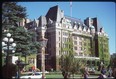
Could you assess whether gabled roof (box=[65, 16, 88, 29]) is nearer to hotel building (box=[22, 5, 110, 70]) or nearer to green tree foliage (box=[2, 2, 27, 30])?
hotel building (box=[22, 5, 110, 70])

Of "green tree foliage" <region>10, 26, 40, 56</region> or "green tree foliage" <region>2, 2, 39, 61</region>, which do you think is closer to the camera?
"green tree foliage" <region>2, 2, 39, 61</region>

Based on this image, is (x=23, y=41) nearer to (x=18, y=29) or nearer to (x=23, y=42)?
(x=23, y=42)

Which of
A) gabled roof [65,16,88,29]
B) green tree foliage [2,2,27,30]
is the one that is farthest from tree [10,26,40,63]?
gabled roof [65,16,88,29]

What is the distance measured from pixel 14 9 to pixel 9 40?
4.54m

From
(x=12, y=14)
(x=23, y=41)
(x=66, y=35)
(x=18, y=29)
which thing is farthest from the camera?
(x=66, y=35)

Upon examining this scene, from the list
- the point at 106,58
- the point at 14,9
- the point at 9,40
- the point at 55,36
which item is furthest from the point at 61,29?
the point at 9,40

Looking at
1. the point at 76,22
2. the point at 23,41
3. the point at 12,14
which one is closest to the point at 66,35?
the point at 76,22

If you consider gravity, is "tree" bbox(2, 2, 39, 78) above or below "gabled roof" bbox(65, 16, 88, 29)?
below

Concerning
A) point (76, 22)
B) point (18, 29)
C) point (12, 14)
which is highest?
point (76, 22)

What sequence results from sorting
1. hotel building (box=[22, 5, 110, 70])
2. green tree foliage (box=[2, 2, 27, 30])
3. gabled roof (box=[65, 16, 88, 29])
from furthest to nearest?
gabled roof (box=[65, 16, 88, 29])
hotel building (box=[22, 5, 110, 70])
green tree foliage (box=[2, 2, 27, 30])

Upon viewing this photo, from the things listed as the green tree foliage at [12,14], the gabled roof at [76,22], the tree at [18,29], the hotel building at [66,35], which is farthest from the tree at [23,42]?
the gabled roof at [76,22]

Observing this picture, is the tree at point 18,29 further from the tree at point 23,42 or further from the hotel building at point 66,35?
the hotel building at point 66,35

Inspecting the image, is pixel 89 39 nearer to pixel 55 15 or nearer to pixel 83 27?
pixel 83 27

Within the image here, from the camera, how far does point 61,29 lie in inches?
1219
